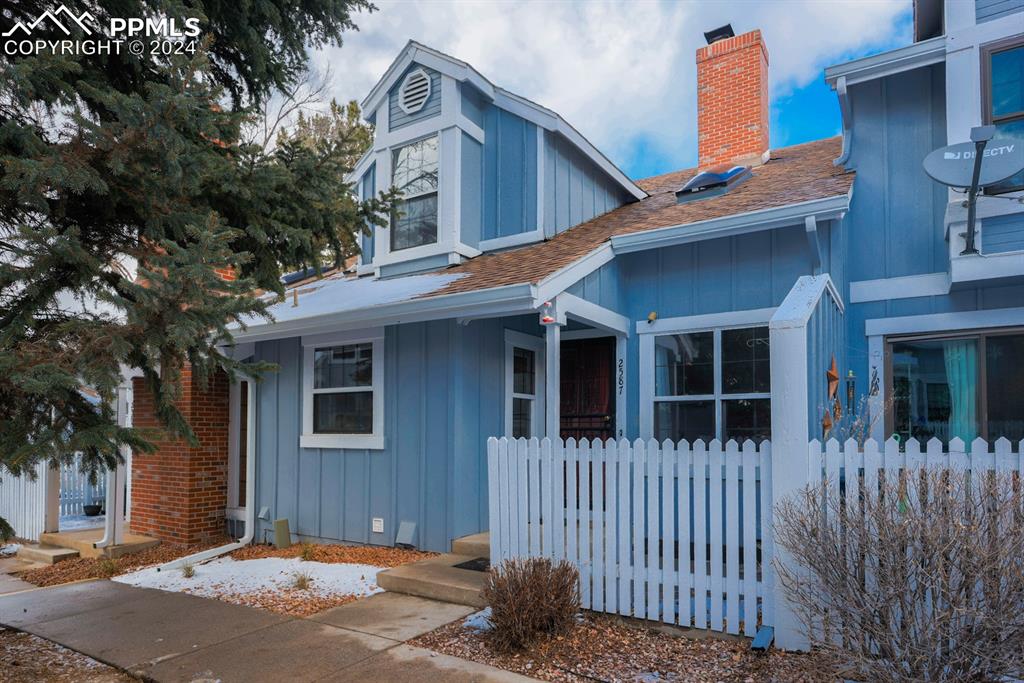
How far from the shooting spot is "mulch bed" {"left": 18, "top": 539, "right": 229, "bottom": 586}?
763cm

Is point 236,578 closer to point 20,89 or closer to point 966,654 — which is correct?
point 20,89

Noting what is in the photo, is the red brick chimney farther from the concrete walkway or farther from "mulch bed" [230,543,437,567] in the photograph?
the concrete walkway

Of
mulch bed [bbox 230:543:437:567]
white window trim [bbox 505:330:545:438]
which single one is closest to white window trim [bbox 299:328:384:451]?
mulch bed [bbox 230:543:437:567]

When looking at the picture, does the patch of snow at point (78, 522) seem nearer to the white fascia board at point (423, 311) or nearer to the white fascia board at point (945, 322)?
the white fascia board at point (423, 311)

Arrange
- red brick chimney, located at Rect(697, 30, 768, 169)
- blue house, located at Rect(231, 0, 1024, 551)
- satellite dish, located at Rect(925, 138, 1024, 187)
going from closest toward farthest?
satellite dish, located at Rect(925, 138, 1024, 187)
blue house, located at Rect(231, 0, 1024, 551)
red brick chimney, located at Rect(697, 30, 768, 169)

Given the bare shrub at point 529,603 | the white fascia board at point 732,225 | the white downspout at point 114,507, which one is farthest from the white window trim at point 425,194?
the bare shrub at point 529,603

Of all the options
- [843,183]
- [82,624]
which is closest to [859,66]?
[843,183]

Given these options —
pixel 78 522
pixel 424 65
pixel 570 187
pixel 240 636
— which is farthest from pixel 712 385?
pixel 78 522

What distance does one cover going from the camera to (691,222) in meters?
7.29

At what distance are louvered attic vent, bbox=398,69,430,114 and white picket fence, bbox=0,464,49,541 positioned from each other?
6938 mm

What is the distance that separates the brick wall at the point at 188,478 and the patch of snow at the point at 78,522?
1.29m

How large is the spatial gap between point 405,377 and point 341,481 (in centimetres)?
156

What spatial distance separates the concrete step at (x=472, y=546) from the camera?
686 centimetres

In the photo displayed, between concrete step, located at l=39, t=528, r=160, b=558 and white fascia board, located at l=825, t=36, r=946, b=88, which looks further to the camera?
concrete step, located at l=39, t=528, r=160, b=558
